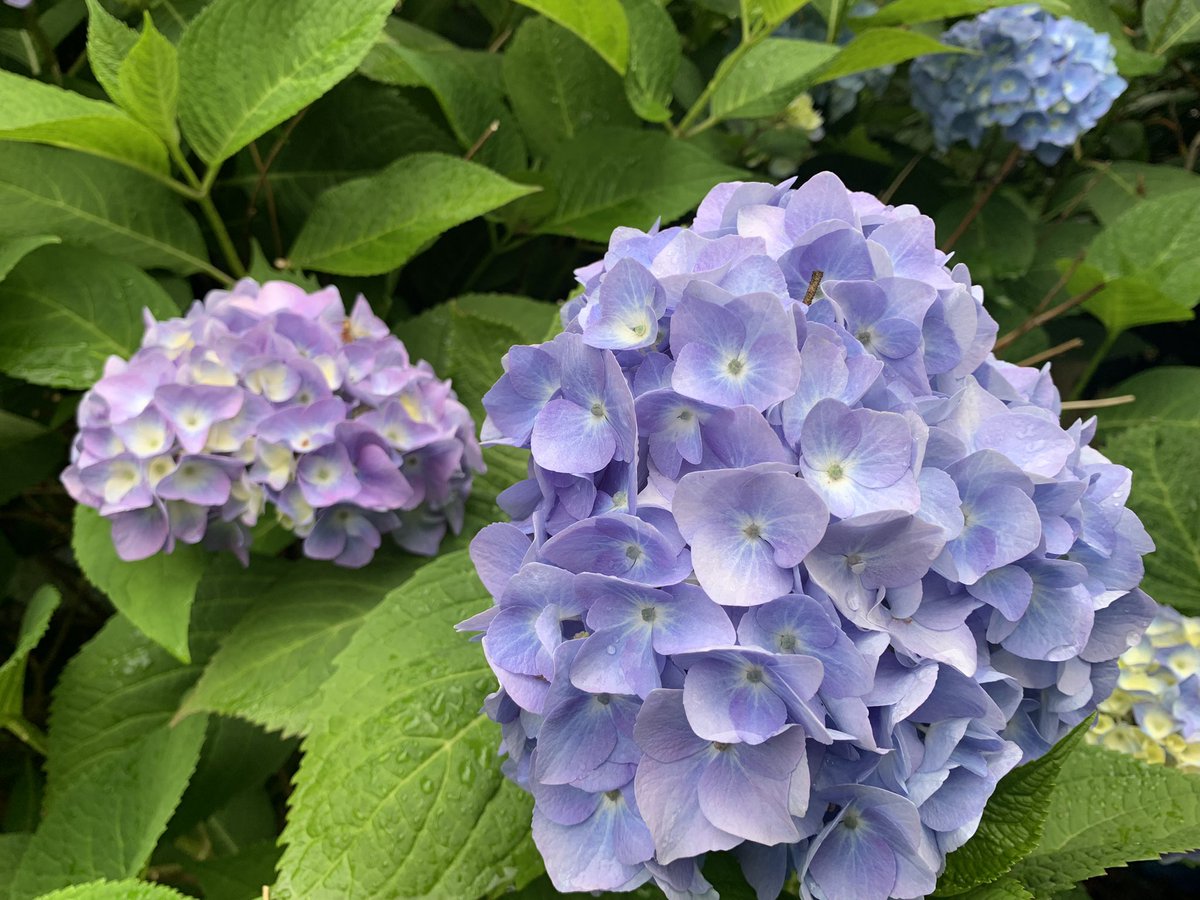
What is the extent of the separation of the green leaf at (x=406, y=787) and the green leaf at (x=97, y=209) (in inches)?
24.4

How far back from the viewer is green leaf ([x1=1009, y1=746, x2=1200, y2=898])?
1.72ft

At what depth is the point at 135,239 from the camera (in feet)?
3.31

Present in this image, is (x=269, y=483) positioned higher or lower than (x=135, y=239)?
lower

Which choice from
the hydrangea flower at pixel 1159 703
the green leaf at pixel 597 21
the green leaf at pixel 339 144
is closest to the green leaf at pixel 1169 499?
the hydrangea flower at pixel 1159 703

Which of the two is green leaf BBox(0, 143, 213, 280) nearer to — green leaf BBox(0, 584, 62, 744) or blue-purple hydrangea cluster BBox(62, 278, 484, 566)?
blue-purple hydrangea cluster BBox(62, 278, 484, 566)

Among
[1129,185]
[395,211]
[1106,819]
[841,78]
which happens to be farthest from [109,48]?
[1129,185]

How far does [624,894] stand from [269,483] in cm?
47

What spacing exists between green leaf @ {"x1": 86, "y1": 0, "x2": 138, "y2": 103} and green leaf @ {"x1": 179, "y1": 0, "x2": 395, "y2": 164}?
0.17 feet

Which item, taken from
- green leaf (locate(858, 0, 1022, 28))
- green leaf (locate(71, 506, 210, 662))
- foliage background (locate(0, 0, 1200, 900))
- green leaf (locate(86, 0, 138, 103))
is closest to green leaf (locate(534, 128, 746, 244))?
foliage background (locate(0, 0, 1200, 900))

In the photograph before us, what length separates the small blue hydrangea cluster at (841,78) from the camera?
1274mm

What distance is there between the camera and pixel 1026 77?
1.18 m

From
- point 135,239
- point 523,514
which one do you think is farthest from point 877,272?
point 135,239

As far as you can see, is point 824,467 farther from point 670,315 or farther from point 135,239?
point 135,239

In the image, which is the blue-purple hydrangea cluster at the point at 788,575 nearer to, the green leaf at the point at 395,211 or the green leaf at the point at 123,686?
the green leaf at the point at 395,211
